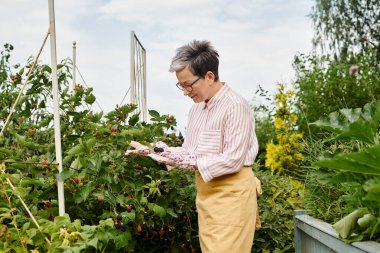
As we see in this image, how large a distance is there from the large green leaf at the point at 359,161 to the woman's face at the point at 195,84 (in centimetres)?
93

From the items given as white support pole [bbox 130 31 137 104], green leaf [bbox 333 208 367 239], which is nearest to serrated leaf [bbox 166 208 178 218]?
green leaf [bbox 333 208 367 239]

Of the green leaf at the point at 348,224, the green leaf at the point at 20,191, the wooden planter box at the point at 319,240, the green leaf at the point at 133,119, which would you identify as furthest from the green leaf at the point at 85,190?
the green leaf at the point at 348,224

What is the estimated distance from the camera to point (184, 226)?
11.6 ft

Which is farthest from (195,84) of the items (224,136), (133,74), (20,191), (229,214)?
(133,74)

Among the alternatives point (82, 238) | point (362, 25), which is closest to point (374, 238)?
point (82, 238)

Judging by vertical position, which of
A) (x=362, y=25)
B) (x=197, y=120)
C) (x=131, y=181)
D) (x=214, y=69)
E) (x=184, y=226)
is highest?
(x=362, y=25)

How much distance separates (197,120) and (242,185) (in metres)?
0.39

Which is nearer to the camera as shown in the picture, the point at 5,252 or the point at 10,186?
the point at 5,252

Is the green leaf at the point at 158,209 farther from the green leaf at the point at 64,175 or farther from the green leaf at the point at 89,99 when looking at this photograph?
the green leaf at the point at 89,99

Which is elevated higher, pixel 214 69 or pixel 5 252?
pixel 214 69

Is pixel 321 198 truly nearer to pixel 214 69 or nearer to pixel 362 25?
pixel 214 69

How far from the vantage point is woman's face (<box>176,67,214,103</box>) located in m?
2.58

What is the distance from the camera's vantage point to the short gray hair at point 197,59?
102 inches

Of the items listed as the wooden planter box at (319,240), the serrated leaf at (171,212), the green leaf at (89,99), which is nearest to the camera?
the wooden planter box at (319,240)
